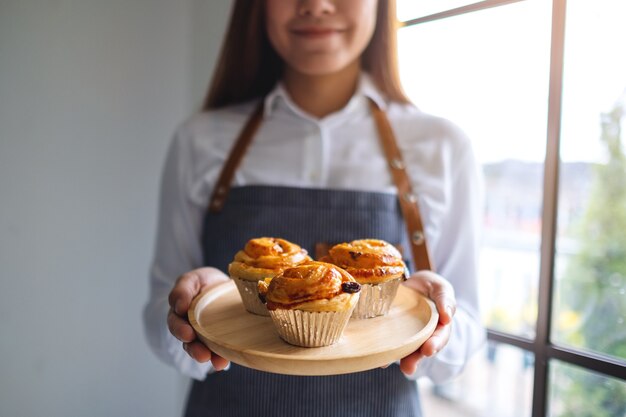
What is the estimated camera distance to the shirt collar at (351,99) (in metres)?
1.71

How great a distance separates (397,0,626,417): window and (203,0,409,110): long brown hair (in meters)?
0.54

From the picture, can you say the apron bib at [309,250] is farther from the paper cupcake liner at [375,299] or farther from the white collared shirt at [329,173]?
the paper cupcake liner at [375,299]

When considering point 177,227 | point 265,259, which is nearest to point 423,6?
point 177,227

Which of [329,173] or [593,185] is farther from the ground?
[329,173]

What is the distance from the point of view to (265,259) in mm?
1182

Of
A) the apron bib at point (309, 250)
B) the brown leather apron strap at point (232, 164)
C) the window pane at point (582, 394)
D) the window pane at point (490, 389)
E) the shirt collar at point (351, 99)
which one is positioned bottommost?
the window pane at point (490, 389)

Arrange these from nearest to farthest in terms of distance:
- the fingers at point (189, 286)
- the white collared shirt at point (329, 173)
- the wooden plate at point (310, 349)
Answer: the wooden plate at point (310, 349), the fingers at point (189, 286), the white collared shirt at point (329, 173)

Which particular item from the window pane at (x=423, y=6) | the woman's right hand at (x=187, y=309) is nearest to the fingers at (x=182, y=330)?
the woman's right hand at (x=187, y=309)

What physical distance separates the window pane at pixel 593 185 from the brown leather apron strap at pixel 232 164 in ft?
3.91

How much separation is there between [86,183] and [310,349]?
176 centimetres

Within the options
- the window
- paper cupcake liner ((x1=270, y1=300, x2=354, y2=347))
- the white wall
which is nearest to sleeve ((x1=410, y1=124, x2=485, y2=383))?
the window

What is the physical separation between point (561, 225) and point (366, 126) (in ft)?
2.91

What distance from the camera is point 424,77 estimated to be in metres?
2.31

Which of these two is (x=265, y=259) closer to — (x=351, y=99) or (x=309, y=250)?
(x=309, y=250)
